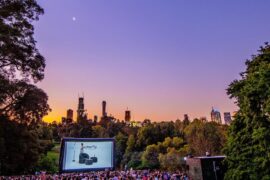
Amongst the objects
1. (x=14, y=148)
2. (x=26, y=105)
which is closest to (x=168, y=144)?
(x=14, y=148)

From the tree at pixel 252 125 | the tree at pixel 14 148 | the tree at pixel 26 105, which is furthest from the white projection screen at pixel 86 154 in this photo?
the tree at pixel 252 125

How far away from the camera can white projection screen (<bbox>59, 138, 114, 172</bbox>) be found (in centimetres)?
2634

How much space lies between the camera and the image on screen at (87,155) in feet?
87.2

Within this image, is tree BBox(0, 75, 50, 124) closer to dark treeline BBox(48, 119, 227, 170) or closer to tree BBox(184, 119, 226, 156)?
dark treeline BBox(48, 119, 227, 170)

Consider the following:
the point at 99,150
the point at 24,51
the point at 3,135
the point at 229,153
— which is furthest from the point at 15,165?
the point at 229,153

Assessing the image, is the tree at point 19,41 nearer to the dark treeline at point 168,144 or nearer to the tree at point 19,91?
the tree at point 19,91

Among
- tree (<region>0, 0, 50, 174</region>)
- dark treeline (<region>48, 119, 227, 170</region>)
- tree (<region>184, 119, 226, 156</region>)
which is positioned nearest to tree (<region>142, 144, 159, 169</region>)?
dark treeline (<region>48, 119, 227, 170</region>)

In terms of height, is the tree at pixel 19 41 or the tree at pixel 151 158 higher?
the tree at pixel 19 41

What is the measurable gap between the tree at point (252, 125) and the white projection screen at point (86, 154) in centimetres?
1703

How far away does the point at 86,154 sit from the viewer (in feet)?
91.8

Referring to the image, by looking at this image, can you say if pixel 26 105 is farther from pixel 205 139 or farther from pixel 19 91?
pixel 205 139

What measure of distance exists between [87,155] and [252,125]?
63.8 feet

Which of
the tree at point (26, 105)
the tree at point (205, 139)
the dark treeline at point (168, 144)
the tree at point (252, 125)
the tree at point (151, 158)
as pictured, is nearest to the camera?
the tree at point (252, 125)

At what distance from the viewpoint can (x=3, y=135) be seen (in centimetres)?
2600
